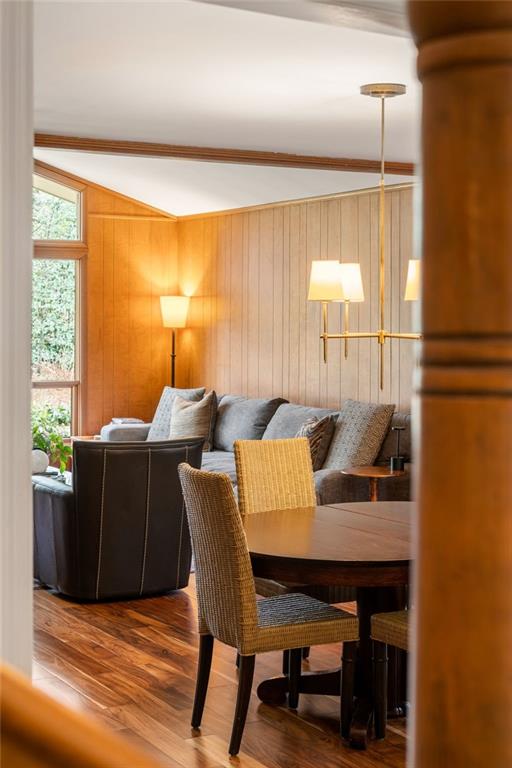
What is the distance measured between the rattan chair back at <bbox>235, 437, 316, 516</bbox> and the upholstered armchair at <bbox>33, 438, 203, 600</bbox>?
105cm

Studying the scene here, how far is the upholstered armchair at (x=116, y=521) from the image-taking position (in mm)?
5203

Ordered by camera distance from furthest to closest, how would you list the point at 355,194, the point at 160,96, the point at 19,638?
the point at 355,194
the point at 160,96
the point at 19,638

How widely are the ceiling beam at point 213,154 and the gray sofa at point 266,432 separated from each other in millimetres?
1627

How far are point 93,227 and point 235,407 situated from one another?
2.33m

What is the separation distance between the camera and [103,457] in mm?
5168

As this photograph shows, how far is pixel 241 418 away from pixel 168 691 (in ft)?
12.9

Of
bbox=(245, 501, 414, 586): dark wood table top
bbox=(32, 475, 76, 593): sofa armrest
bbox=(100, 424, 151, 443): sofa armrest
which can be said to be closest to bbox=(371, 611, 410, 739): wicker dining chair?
bbox=(245, 501, 414, 586): dark wood table top

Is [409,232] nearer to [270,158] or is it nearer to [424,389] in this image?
[270,158]

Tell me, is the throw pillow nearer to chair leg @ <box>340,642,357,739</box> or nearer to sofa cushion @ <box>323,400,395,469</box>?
sofa cushion @ <box>323,400,395,469</box>

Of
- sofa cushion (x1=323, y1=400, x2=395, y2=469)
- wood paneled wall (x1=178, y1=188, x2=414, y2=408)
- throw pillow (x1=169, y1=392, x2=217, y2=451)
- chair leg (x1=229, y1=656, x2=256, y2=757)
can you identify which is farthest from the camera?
throw pillow (x1=169, y1=392, x2=217, y2=451)

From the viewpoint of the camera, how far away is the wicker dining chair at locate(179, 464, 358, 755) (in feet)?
11.0

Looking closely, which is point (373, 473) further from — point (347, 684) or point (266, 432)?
point (347, 684)

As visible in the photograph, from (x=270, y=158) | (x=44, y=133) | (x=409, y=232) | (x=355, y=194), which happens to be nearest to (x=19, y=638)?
(x=44, y=133)

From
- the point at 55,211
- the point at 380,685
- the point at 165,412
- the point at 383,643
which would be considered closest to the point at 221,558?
the point at 383,643
